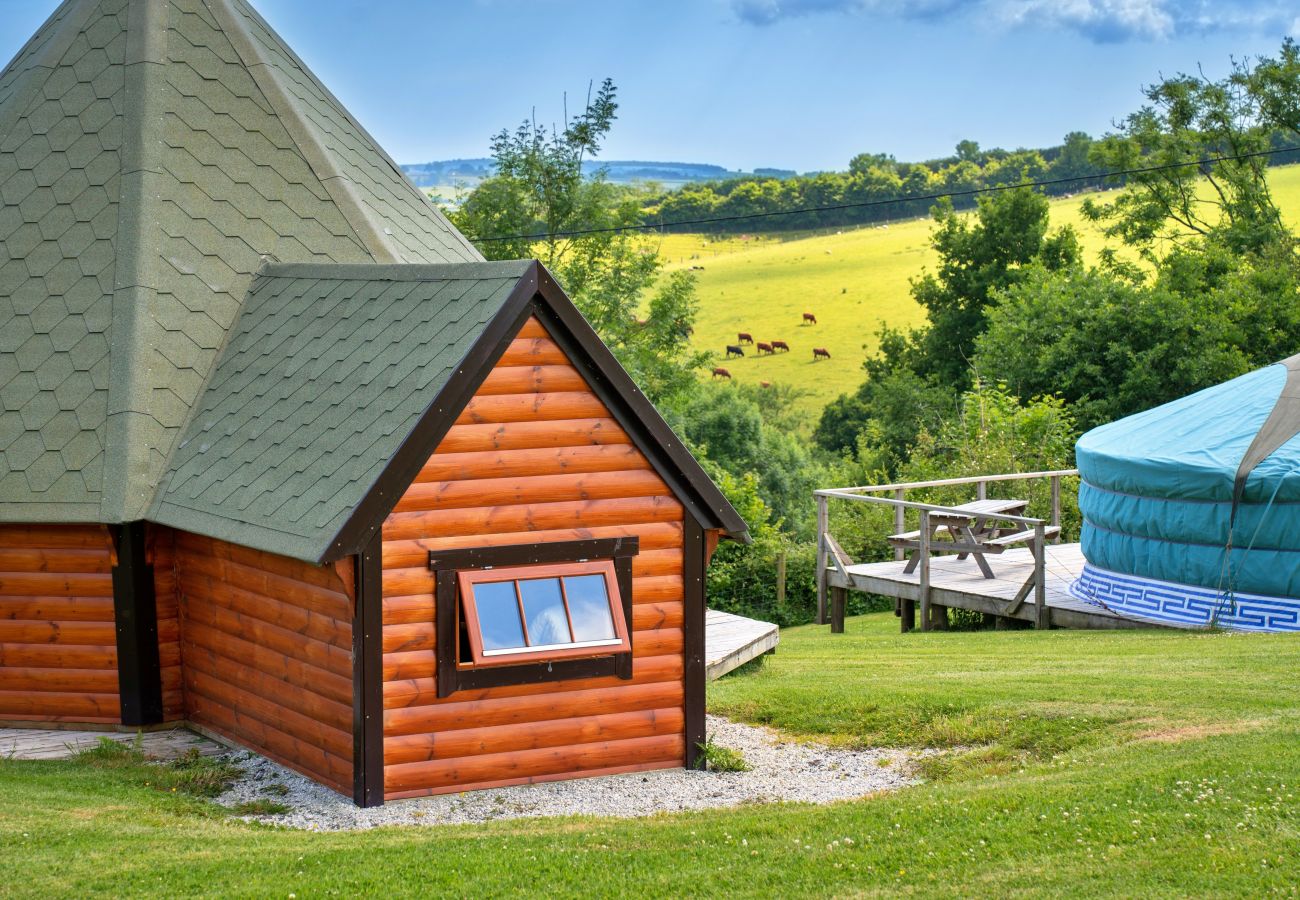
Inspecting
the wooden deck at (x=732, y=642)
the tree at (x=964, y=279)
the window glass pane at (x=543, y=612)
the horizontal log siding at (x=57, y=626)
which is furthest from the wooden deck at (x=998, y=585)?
the tree at (x=964, y=279)

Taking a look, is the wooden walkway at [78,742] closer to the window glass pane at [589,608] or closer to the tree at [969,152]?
the window glass pane at [589,608]

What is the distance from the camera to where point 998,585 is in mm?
18078

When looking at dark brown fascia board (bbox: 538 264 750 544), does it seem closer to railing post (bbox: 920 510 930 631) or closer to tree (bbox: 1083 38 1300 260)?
railing post (bbox: 920 510 930 631)

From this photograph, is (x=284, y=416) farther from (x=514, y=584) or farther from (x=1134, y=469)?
(x=1134, y=469)

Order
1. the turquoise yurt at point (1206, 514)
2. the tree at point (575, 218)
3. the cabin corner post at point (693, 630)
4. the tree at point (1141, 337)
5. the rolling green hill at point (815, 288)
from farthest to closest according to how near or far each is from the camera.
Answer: the rolling green hill at point (815, 288), the tree at point (575, 218), the tree at point (1141, 337), the turquoise yurt at point (1206, 514), the cabin corner post at point (693, 630)

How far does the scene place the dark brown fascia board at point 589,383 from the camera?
28.6ft

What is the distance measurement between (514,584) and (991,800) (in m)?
3.31

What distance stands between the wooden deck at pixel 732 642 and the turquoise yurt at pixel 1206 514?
17.1ft

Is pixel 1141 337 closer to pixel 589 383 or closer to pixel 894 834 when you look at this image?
pixel 589 383

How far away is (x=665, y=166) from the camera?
10631cm

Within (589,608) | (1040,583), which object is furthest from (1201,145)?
(589,608)

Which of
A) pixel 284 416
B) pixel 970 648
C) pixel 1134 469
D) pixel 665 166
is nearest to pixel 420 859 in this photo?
pixel 284 416

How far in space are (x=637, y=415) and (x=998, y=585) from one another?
991cm

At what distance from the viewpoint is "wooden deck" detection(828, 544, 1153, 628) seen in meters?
16.9
